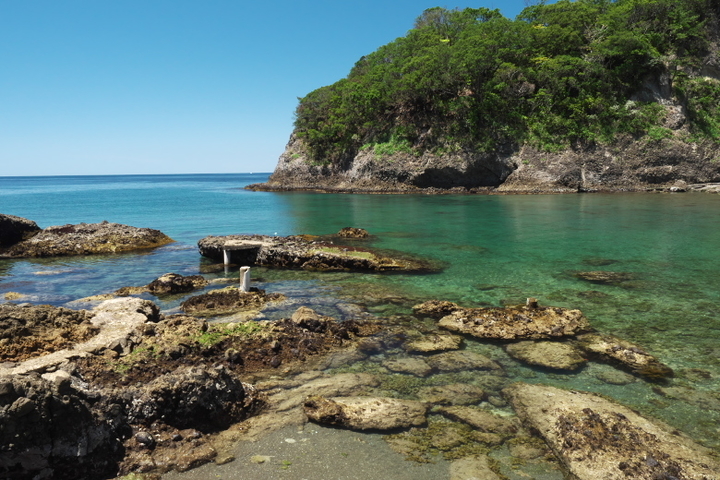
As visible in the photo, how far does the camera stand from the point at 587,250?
19.9 m

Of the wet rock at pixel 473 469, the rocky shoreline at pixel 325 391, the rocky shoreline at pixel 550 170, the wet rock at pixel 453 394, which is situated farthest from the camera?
the rocky shoreline at pixel 550 170

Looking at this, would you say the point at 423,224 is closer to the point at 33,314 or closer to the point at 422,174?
the point at 33,314

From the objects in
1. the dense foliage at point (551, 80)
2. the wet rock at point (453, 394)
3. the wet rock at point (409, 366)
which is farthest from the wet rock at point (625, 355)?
the dense foliage at point (551, 80)

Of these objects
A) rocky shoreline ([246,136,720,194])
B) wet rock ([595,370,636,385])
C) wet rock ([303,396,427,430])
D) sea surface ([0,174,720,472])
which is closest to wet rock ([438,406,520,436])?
wet rock ([303,396,427,430])

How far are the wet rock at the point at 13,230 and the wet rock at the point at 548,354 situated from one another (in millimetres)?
25737

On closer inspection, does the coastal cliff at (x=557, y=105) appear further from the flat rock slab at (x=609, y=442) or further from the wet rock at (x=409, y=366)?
the flat rock slab at (x=609, y=442)

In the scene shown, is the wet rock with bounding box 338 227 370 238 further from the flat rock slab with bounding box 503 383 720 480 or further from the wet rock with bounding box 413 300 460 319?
the flat rock slab with bounding box 503 383 720 480

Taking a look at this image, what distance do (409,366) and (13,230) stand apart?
24607 millimetres

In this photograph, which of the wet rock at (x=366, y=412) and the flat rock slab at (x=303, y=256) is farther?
the flat rock slab at (x=303, y=256)

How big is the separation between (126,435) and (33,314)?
482 cm

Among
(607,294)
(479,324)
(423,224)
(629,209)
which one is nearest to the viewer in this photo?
(479,324)

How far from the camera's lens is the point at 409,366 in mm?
8133

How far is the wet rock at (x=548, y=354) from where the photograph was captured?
26.7 feet

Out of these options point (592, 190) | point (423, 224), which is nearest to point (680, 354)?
point (423, 224)
